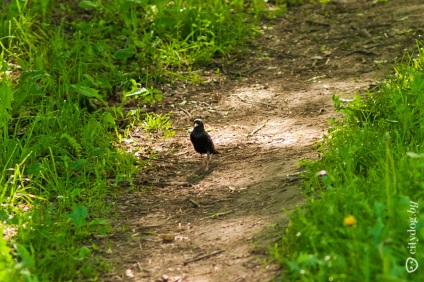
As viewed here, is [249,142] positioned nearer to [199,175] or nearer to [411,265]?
[199,175]

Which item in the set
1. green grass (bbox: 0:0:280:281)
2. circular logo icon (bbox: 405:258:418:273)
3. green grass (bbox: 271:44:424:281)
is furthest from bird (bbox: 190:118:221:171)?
circular logo icon (bbox: 405:258:418:273)

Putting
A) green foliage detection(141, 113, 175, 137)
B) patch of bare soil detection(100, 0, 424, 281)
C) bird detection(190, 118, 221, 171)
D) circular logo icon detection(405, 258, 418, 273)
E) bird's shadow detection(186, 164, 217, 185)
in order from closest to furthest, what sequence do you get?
circular logo icon detection(405, 258, 418, 273) < patch of bare soil detection(100, 0, 424, 281) < bird's shadow detection(186, 164, 217, 185) < bird detection(190, 118, 221, 171) < green foliage detection(141, 113, 175, 137)

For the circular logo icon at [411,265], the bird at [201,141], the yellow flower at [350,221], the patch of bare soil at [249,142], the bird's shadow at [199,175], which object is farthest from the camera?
the bird at [201,141]

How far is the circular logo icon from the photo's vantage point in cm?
357

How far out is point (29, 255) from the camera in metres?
4.13

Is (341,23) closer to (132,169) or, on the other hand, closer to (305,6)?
(305,6)

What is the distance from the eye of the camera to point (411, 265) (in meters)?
3.60

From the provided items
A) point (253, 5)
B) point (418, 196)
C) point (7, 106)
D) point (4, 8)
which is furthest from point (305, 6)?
point (418, 196)

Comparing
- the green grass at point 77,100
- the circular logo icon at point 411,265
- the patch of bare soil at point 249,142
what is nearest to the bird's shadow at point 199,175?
the patch of bare soil at point 249,142

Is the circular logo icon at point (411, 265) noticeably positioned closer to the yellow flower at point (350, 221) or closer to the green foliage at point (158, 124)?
the yellow flower at point (350, 221)

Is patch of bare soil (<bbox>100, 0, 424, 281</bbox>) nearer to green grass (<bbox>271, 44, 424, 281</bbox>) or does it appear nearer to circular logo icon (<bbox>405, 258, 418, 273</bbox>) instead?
green grass (<bbox>271, 44, 424, 281</bbox>)

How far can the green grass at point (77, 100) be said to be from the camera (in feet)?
14.9

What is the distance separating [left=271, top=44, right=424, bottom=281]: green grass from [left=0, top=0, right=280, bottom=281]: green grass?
139cm

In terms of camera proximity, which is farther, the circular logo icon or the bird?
the bird
